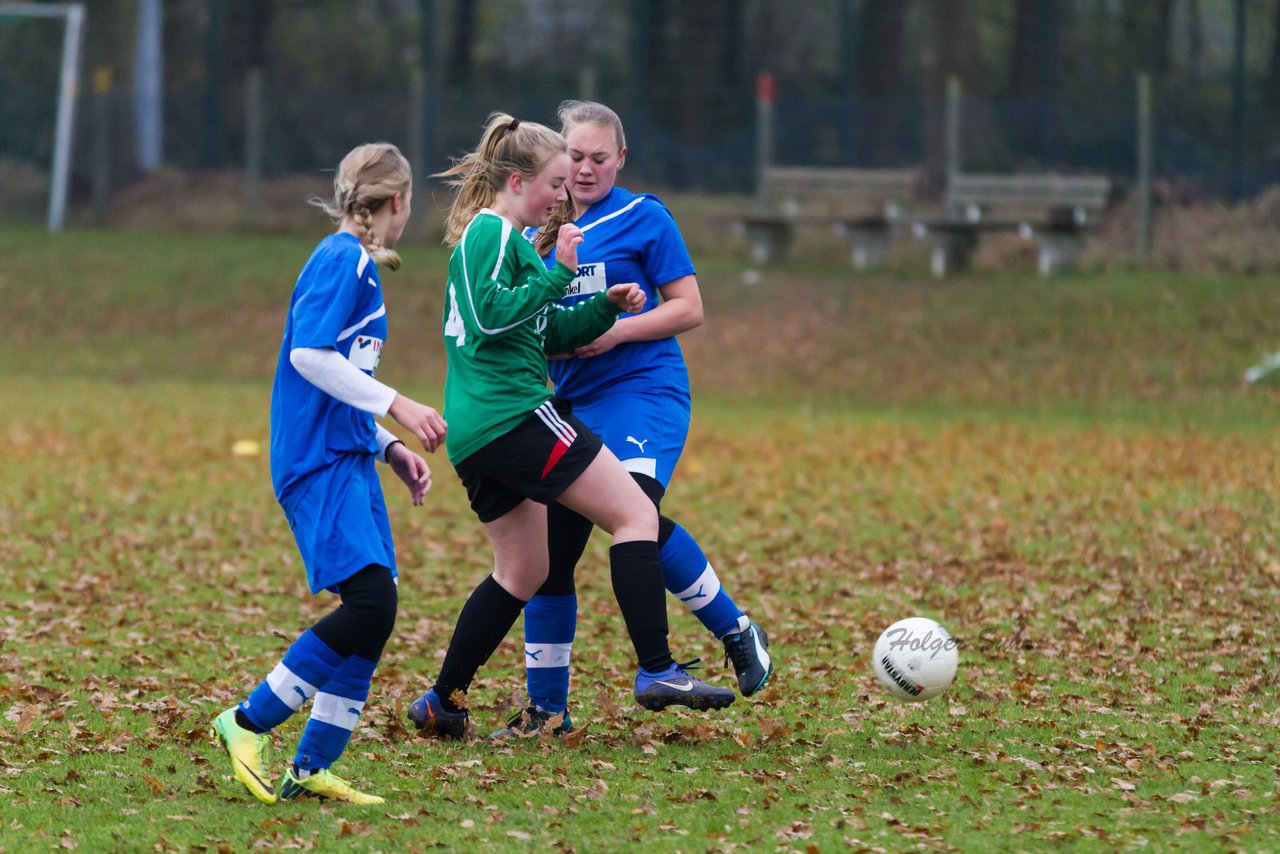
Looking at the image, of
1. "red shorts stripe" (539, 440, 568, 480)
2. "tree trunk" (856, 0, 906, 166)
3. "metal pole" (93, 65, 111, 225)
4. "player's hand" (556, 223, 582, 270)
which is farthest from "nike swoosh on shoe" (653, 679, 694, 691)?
"tree trunk" (856, 0, 906, 166)

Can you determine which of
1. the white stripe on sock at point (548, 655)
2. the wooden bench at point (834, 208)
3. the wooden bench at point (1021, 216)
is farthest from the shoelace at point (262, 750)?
the wooden bench at point (834, 208)

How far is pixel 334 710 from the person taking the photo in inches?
193

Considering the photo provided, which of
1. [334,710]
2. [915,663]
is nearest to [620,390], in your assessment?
[915,663]

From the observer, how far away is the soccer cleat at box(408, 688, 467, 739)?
565 centimetres

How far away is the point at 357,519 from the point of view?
4824 mm

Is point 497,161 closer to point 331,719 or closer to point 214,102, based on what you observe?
point 331,719

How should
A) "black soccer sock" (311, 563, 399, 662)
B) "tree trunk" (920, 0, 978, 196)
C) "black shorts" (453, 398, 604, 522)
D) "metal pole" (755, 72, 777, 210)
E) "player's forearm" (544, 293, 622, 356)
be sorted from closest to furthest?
"black soccer sock" (311, 563, 399, 662) < "black shorts" (453, 398, 604, 522) < "player's forearm" (544, 293, 622, 356) < "metal pole" (755, 72, 777, 210) < "tree trunk" (920, 0, 978, 196)

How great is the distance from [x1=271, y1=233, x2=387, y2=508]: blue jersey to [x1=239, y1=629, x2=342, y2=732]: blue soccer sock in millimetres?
413

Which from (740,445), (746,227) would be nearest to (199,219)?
(746,227)

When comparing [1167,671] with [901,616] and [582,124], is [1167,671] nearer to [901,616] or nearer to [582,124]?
[901,616]

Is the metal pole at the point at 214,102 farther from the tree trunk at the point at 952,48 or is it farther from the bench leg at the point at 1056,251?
the bench leg at the point at 1056,251

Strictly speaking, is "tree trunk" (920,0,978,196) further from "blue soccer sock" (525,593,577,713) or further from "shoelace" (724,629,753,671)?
"blue soccer sock" (525,593,577,713)

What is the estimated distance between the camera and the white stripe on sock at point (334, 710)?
4883mm

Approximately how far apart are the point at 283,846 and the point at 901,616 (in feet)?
13.8
